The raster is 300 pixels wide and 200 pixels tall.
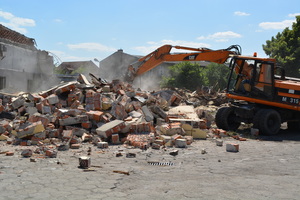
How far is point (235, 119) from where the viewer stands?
37.4ft

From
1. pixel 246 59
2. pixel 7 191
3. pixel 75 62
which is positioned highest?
pixel 75 62

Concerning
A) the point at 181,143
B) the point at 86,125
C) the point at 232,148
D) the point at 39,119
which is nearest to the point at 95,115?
the point at 86,125

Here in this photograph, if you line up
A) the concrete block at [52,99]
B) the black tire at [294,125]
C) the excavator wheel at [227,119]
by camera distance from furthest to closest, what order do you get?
the black tire at [294,125] → the excavator wheel at [227,119] → the concrete block at [52,99]

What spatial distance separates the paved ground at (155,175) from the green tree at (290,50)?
18.3 meters

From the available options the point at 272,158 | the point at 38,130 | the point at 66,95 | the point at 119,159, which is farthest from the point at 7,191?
the point at 66,95

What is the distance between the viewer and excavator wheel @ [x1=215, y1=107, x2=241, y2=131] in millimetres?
11305

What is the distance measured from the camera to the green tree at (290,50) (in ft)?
80.5

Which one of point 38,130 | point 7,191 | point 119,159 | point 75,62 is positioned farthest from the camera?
point 75,62

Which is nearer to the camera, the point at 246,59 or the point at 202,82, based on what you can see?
the point at 246,59

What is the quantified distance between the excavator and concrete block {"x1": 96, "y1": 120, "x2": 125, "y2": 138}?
13.6 ft

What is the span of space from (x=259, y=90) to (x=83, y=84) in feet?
20.0

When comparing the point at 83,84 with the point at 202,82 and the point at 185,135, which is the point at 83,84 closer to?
the point at 185,135

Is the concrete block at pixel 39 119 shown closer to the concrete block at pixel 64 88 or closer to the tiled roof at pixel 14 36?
the concrete block at pixel 64 88

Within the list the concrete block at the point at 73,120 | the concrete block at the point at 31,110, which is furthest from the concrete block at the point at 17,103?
the concrete block at the point at 73,120
